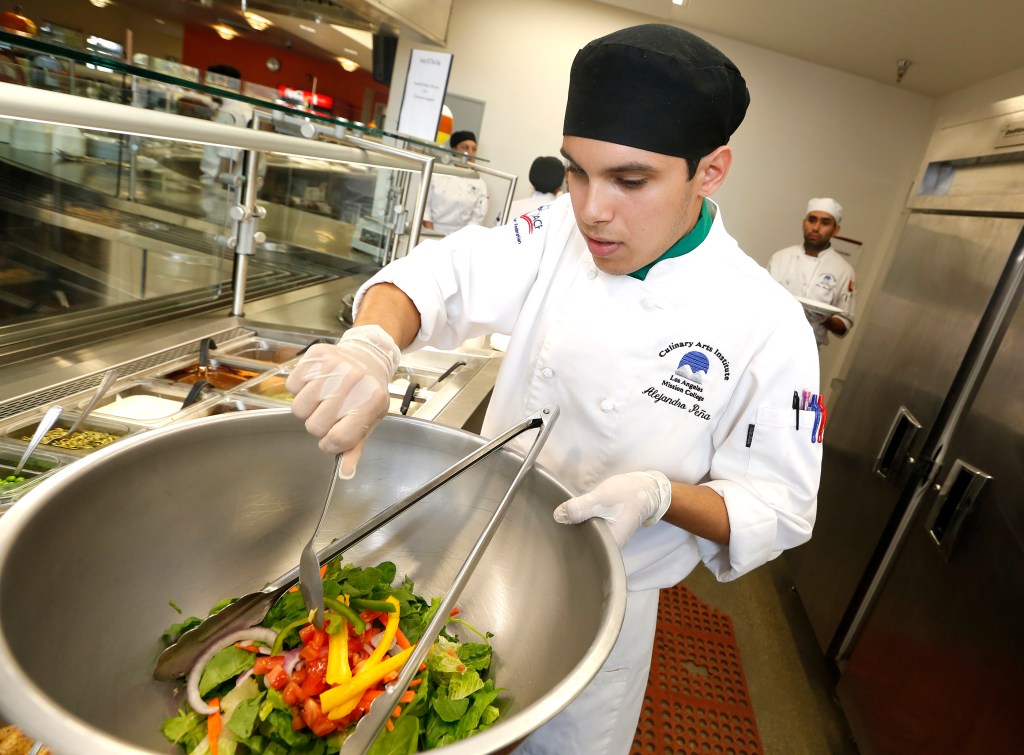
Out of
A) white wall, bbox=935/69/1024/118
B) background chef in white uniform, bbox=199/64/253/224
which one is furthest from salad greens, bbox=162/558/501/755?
white wall, bbox=935/69/1024/118

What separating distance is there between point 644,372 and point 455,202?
→ 384cm

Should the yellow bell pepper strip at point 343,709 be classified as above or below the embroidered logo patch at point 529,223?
below

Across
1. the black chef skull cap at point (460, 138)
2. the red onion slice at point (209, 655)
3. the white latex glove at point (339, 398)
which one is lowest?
the red onion slice at point (209, 655)

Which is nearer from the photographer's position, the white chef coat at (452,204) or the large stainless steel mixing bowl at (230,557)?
the large stainless steel mixing bowl at (230,557)

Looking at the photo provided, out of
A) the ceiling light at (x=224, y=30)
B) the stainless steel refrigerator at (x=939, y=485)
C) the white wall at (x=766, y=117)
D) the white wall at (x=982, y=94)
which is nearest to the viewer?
the stainless steel refrigerator at (x=939, y=485)

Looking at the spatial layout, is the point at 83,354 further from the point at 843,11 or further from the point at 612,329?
the point at 843,11

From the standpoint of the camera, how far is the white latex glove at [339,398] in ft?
2.60

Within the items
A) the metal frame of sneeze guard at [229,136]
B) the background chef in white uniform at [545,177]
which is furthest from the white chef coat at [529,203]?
the metal frame of sneeze guard at [229,136]

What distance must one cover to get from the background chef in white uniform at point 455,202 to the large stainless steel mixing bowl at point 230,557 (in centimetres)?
365

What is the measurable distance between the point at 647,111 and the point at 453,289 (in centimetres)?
46

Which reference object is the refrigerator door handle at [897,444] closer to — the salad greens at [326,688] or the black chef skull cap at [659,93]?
the black chef skull cap at [659,93]

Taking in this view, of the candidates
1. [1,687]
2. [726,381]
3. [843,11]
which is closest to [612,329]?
[726,381]

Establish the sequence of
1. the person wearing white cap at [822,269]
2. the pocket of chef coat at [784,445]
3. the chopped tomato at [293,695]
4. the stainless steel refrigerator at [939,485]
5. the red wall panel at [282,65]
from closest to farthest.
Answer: the chopped tomato at [293,695] < the pocket of chef coat at [784,445] < the stainless steel refrigerator at [939,485] < the person wearing white cap at [822,269] < the red wall panel at [282,65]

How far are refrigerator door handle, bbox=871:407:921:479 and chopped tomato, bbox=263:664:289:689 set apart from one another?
2397 millimetres
